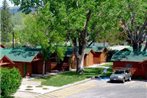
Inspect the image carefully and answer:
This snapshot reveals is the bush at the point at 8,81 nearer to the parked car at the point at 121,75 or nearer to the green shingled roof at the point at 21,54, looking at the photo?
the parked car at the point at 121,75

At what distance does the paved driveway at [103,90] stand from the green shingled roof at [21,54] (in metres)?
9.39

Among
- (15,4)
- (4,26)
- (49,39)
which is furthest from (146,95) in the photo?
(4,26)

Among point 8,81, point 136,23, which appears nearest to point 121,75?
point 136,23

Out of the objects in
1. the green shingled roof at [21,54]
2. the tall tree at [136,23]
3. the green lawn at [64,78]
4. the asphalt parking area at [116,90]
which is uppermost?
the tall tree at [136,23]

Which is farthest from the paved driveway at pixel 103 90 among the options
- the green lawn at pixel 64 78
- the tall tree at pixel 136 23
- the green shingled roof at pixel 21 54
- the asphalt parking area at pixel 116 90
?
the green shingled roof at pixel 21 54

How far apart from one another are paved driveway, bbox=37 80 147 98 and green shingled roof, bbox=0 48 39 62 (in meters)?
9.39

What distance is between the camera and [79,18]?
48062 mm

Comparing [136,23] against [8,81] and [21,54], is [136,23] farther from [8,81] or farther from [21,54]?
[8,81]

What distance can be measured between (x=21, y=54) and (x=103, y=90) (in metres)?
15.9

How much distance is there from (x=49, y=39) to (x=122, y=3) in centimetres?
1180

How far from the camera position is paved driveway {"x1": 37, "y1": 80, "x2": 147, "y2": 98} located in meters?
37.7

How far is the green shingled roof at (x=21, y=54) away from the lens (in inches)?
1984

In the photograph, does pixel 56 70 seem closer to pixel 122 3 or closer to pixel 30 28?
pixel 30 28

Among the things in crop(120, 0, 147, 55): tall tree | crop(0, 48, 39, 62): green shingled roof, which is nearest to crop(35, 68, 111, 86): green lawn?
crop(0, 48, 39, 62): green shingled roof
